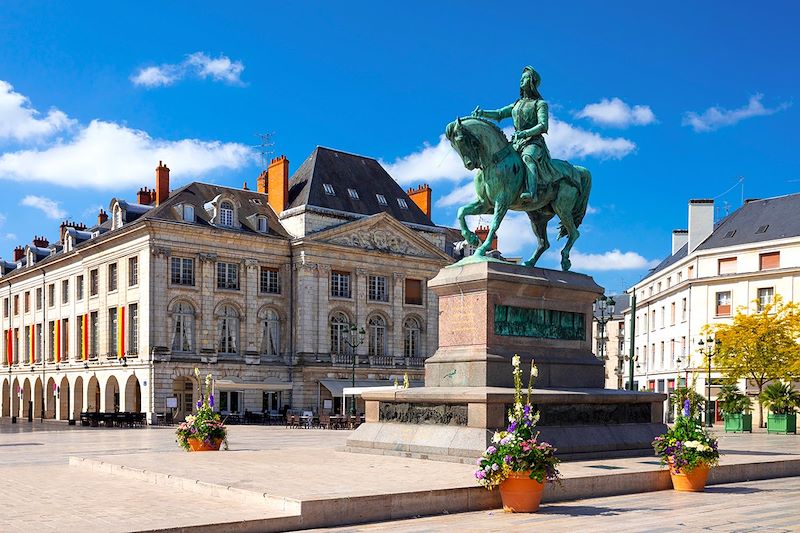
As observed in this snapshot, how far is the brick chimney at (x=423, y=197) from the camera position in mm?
70812

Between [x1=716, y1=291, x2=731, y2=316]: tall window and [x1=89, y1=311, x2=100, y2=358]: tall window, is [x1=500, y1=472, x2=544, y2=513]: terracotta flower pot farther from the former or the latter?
[x1=89, y1=311, x2=100, y2=358]: tall window

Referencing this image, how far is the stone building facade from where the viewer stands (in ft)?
178

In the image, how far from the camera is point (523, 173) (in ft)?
58.1

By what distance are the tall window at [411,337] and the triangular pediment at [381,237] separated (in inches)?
190

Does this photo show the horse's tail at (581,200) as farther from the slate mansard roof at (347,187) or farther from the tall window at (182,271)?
the slate mansard roof at (347,187)

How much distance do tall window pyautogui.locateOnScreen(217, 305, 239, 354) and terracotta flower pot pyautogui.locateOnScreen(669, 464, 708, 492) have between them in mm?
44756

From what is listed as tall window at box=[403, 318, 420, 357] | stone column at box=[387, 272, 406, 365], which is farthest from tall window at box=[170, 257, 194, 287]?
tall window at box=[403, 318, 420, 357]

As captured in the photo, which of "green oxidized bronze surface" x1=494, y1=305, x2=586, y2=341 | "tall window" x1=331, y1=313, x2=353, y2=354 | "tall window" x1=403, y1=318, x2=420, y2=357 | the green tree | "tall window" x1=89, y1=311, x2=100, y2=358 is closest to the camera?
"green oxidized bronze surface" x1=494, y1=305, x2=586, y2=341

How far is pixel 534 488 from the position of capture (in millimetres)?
11281

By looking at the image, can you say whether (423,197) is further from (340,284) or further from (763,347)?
(763,347)

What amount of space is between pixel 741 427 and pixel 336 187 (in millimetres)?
32427

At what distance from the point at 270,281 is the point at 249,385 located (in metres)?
7.51

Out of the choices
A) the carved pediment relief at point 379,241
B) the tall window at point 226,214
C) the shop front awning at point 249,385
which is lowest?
the shop front awning at point 249,385

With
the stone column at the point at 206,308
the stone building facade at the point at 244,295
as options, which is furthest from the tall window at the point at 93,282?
the stone column at the point at 206,308
